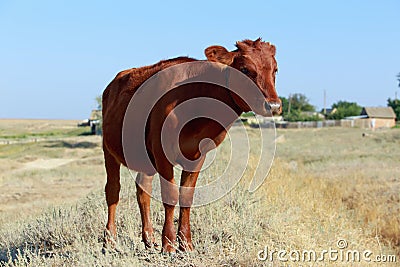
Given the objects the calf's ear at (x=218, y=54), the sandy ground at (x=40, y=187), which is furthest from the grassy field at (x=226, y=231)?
the sandy ground at (x=40, y=187)

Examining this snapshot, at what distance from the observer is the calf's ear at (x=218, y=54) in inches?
Result: 228

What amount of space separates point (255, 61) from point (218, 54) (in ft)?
1.55

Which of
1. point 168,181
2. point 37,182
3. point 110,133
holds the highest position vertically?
point 110,133

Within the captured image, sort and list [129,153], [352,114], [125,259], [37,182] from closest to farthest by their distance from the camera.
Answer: [125,259]
[129,153]
[37,182]
[352,114]

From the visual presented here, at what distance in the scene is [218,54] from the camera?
5824 millimetres

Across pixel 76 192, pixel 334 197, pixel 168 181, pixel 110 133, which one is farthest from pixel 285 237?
pixel 76 192

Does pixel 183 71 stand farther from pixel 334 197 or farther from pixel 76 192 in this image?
pixel 76 192

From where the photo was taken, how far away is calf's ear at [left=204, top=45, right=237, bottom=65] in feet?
19.0

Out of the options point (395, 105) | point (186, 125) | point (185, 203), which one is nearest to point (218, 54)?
point (186, 125)

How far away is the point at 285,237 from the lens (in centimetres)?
736

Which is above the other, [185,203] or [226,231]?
[185,203]

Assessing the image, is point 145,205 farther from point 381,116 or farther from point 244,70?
point 381,116

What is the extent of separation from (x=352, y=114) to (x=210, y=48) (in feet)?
379

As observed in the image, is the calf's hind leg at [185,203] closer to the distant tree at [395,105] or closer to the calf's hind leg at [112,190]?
the calf's hind leg at [112,190]
